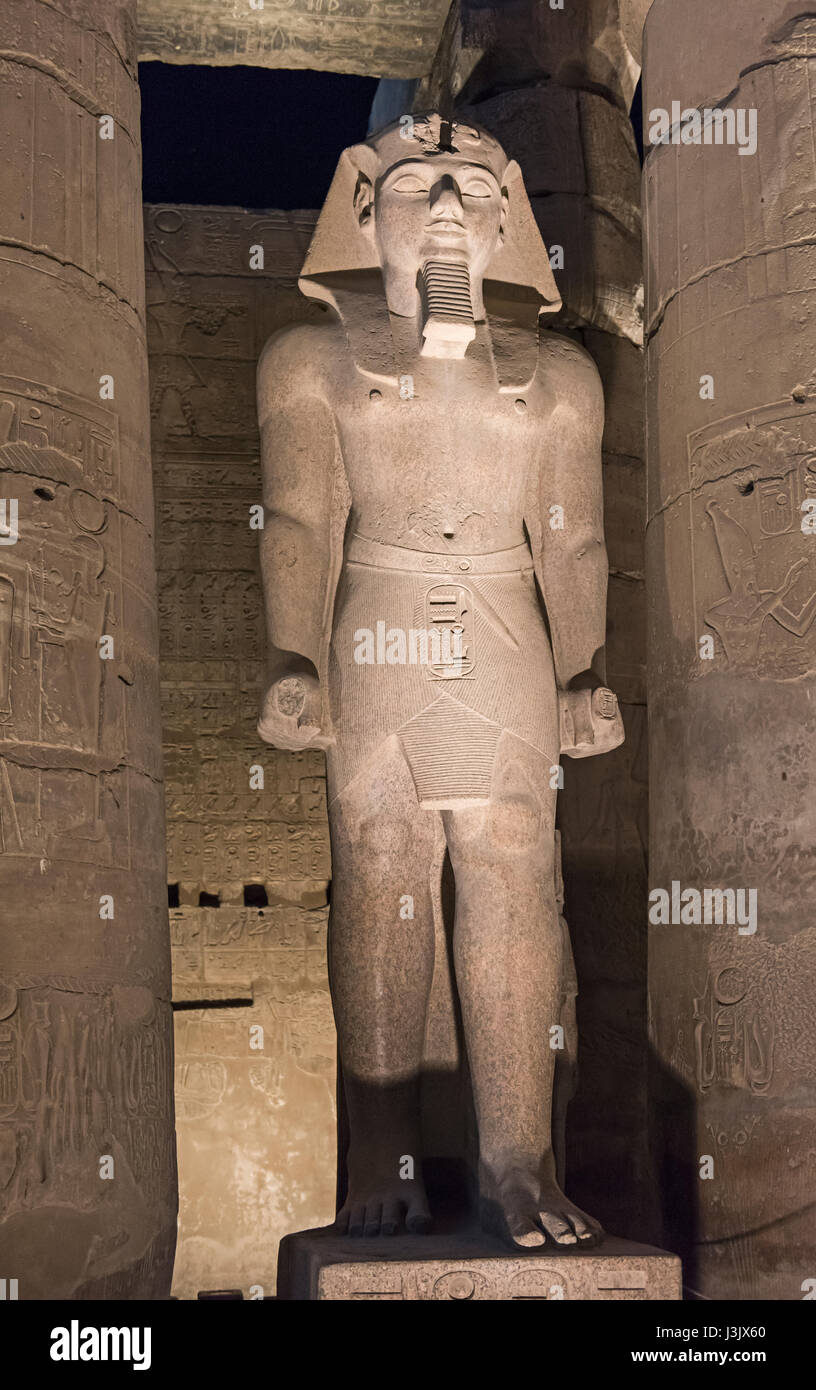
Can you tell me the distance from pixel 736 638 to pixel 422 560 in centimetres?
113

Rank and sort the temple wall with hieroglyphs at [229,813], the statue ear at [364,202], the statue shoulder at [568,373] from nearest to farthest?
the statue shoulder at [568,373], the statue ear at [364,202], the temple wall with hieroglyphs at [229,813]

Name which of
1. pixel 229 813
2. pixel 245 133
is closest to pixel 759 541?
pixel 229 813

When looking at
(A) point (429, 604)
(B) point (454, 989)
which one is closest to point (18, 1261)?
(B) point (454, 989)

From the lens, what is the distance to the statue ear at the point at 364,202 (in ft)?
17.1

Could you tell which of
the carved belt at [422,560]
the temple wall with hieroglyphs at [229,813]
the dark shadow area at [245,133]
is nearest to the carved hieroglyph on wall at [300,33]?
the temple wall with hieroglyphs at [229,813]

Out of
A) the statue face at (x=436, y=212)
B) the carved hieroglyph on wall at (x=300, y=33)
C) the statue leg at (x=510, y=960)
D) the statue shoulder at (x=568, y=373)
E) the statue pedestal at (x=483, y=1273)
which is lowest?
the statue pedestal at (x=483, y=1273)

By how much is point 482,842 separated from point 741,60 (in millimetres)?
2871

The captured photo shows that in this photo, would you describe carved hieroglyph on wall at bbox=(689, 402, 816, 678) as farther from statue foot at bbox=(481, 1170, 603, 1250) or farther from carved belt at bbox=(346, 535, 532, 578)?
statue foot at bbox=(481, 1170, 603, 1250)

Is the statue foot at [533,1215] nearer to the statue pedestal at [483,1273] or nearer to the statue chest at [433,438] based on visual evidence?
the statue pedestal at [483,1273]

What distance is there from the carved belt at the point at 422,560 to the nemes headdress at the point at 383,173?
851 millimetres

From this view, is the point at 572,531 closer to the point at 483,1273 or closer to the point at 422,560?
the point at 422,560

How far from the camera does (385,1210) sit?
4488 millimetres

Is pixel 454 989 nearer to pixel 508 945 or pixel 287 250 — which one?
pixel 508 945

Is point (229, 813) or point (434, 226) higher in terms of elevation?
point (434, 226)
